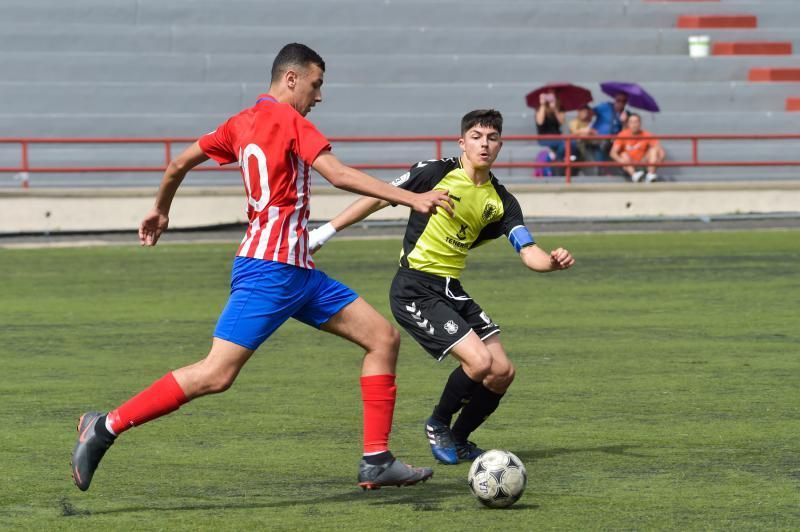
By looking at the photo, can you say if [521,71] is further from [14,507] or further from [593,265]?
[14,507]

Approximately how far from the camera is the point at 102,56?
1077 inches

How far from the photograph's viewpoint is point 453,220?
7.37 m

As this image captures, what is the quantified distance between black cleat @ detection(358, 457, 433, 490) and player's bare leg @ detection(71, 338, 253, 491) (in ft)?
2.44

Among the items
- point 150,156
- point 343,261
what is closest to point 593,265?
point 343,261

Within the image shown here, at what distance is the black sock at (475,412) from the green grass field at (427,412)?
0.76ft

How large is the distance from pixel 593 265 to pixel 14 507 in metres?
12.6

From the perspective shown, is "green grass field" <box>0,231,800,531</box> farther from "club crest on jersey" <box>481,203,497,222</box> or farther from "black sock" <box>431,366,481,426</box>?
"club crest on jersey" <box>481,203,497,222</box>

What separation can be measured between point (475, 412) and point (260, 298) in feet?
5.19

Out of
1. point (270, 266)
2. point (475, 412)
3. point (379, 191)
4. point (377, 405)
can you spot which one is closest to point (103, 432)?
point (270, 266)

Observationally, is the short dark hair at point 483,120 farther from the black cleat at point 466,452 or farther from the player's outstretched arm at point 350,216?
the black cleat at point 466,452

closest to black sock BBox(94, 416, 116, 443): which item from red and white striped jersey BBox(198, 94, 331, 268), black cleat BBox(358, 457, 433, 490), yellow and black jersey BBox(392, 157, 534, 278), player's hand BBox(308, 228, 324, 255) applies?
red and white striped jersey BBox(198, 94, 331, 268)

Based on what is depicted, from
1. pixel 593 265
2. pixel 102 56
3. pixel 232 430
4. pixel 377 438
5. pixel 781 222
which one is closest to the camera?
pixel 377 438

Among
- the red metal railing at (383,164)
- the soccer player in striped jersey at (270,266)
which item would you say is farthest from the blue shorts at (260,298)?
the red metal railing at (383,164)

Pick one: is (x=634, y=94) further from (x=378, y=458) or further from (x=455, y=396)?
(x=378, y=458)
